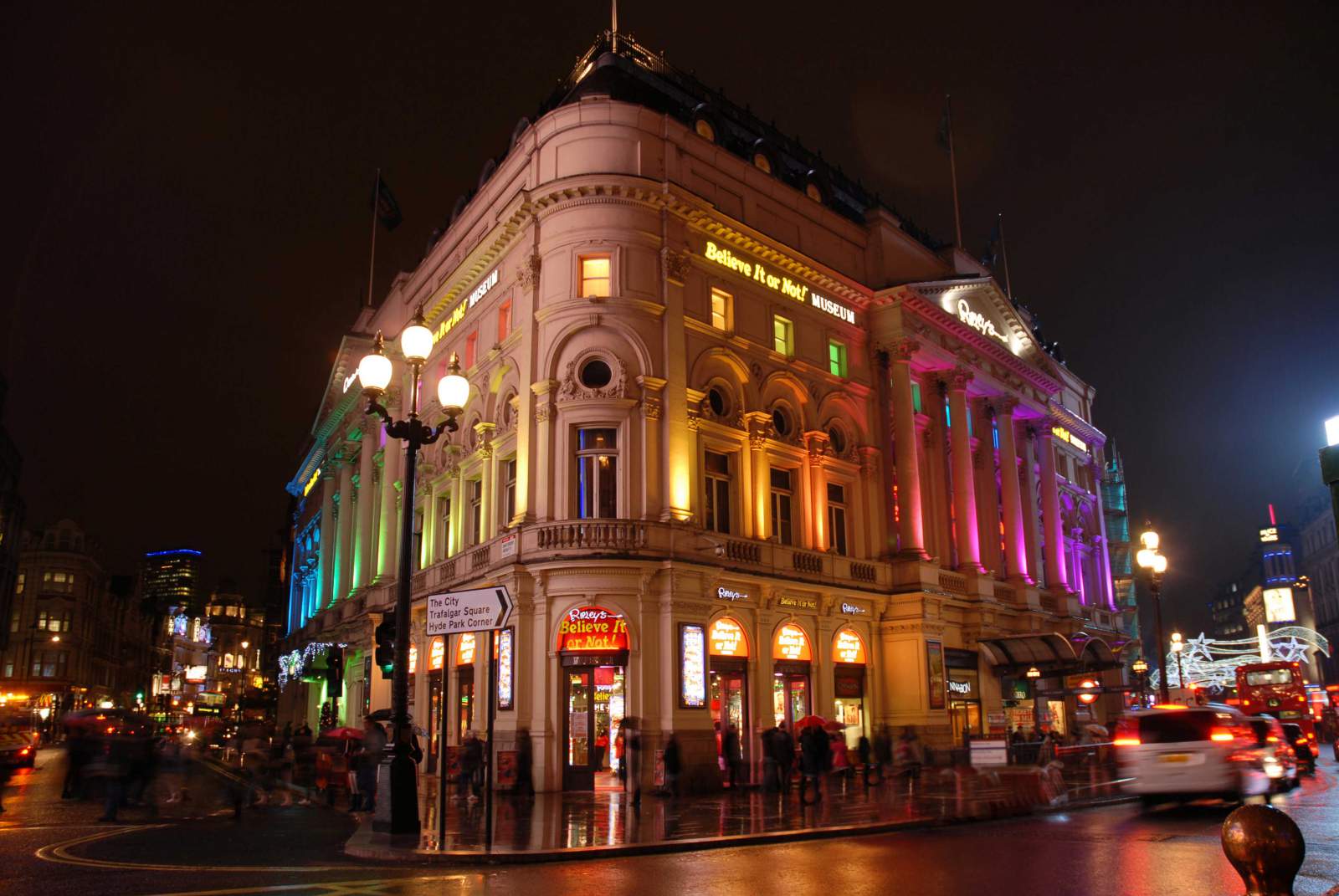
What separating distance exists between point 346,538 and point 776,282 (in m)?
26.2

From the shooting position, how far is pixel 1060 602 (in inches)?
1660

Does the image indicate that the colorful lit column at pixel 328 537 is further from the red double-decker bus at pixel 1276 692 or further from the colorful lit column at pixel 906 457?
the red double-decker bus at pixel 1276 692

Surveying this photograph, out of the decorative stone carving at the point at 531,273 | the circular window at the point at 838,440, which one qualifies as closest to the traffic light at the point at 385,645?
the decorative stone carving at the point at 531,273

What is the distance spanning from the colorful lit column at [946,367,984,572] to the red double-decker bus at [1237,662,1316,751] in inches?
483

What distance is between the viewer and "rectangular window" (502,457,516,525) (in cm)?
3100

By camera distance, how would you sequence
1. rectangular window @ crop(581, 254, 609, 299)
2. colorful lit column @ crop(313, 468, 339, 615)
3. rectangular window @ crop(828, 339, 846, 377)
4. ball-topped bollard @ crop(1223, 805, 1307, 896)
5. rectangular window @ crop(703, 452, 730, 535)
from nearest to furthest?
1. ball-topped bollard @ crop(1223, 805, 1307, 896)
2. rectangular window @ crop(581, 254, 609, 299)
3. rectangular window @ crop(703, 452, 730, 535)
4. rectangular window @ crop(828, 339, 846, 377)
5. colorful lit column @ crop(313, 468, 339, 615)

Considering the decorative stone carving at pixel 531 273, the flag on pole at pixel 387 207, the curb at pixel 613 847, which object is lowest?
the curb at pixel 613 847

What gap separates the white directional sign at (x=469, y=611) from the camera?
14.8m

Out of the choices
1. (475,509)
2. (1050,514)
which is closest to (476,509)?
(475,509)

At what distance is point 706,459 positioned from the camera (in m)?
30.6

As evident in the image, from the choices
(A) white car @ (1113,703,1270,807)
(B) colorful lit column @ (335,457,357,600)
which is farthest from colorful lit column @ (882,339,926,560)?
(B) colorful lit column @ (335,457,357,600)

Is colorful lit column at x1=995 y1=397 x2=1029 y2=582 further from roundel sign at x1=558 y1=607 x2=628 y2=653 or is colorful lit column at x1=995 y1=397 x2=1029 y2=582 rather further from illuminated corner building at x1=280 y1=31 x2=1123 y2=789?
roundel sign at x1=558 y1=607 x2=628 y2=653

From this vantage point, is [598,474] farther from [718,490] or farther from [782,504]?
[782,504]

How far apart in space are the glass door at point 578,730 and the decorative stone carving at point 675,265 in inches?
437
